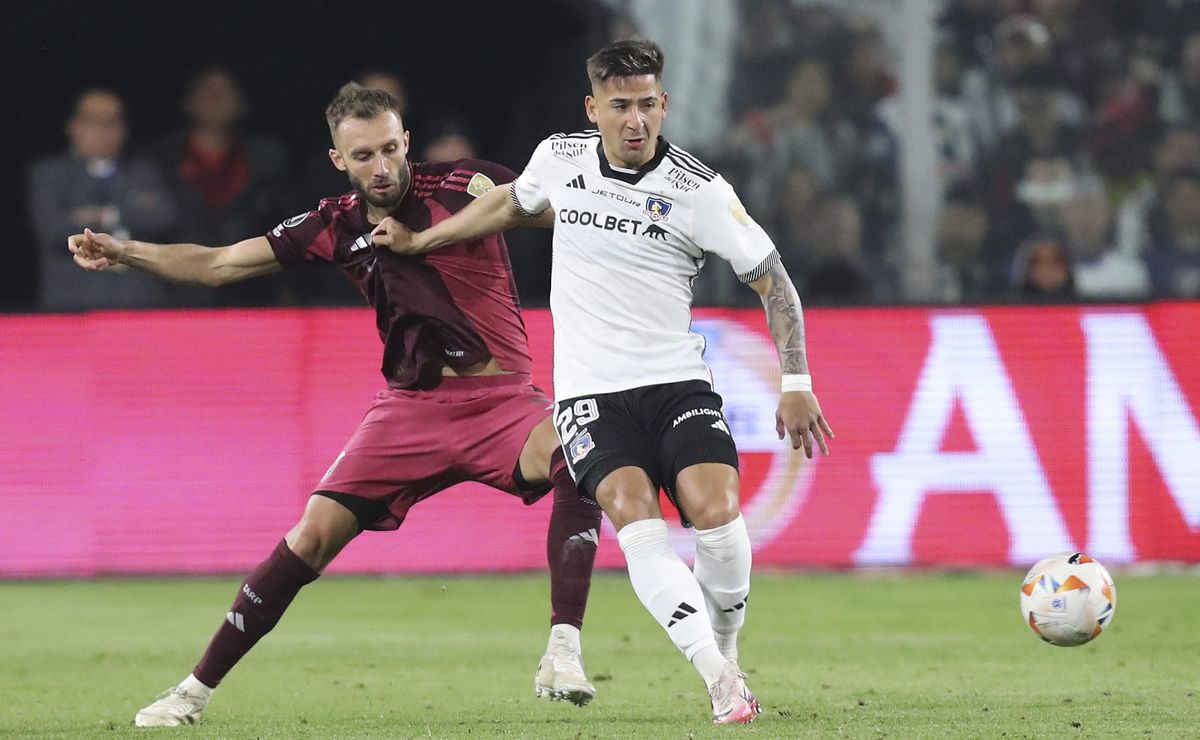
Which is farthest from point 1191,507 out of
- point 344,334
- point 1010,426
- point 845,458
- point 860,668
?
point 344,334

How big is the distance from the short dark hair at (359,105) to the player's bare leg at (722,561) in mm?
1757

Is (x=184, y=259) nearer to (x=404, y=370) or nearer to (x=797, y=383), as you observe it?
(x=404, y=370)

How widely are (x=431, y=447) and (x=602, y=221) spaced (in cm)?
117

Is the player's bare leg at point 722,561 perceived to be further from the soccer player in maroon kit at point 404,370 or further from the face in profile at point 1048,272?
the face in profile at point 1048,272

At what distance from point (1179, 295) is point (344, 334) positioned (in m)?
4.82

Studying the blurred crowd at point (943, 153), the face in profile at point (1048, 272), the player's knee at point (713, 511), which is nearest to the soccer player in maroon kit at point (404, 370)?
the player's knee at point (713, 511)

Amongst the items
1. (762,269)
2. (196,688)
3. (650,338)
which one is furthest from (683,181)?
(196,688)

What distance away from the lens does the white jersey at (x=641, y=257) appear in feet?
19.7

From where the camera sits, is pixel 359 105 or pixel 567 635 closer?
pixel 567 635

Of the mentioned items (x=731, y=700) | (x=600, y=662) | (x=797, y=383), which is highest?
(x=797, y=383)

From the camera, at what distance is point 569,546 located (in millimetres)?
6484

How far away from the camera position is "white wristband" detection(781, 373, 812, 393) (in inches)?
232

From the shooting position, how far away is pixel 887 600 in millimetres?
10008

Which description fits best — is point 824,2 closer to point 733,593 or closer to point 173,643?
point 173,643
